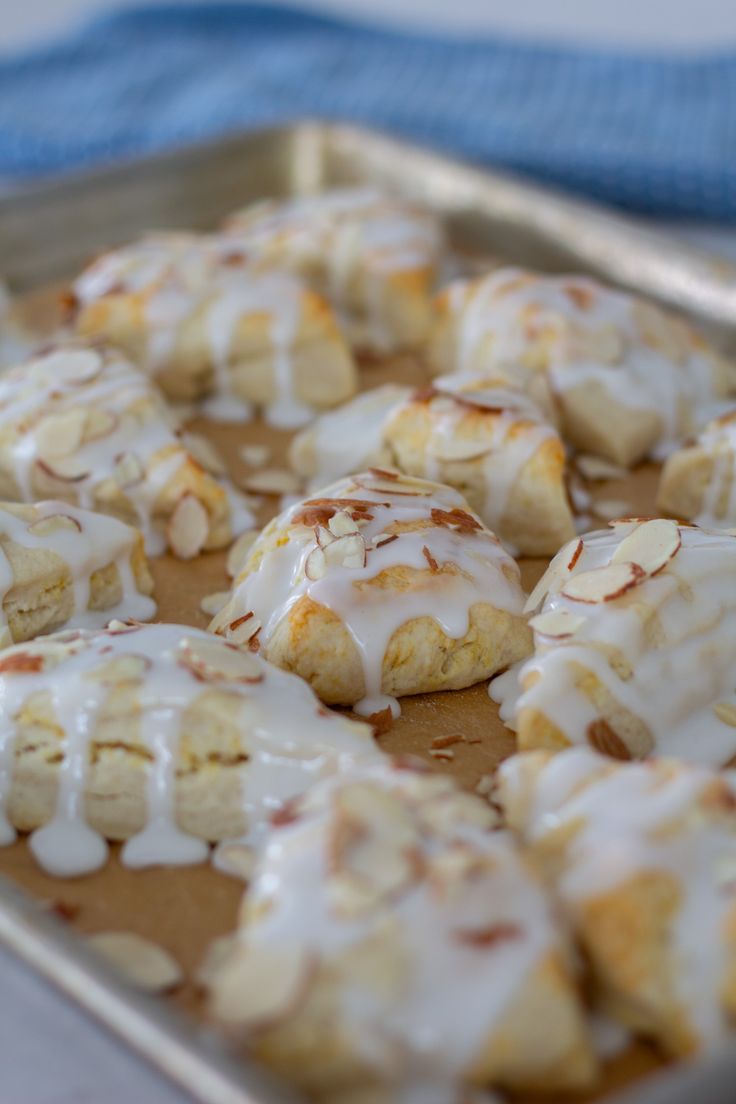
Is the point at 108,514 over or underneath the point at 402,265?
underneath

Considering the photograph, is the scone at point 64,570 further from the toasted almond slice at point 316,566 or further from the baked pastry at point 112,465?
the toasted almond slice at point 316,566

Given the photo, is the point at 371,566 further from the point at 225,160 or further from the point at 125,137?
the point at 125,137

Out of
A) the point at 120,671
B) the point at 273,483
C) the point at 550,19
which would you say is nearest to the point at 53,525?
the point at 120,671

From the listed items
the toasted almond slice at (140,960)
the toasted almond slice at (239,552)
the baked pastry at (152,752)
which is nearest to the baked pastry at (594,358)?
the toasted almond slice at (239,552)

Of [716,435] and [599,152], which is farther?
[599,152]

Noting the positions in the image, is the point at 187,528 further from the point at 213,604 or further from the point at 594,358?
the point at 594,358

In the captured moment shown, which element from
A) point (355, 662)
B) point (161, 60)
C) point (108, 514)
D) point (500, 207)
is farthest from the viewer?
point (161, 60)

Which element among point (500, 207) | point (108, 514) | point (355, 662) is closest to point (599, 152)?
point (500, 207)
